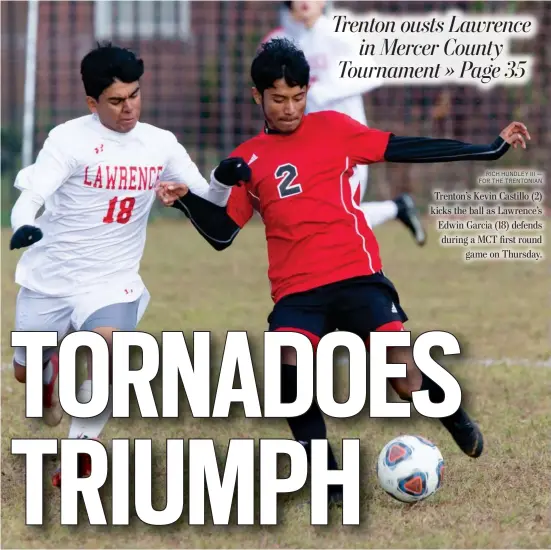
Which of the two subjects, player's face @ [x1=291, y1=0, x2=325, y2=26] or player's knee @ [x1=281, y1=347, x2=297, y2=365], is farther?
player's face @ [x1=291, y1=0, x2=325, y2=26]

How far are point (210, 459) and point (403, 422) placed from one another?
4.93ft

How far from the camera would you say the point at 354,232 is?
465 cm

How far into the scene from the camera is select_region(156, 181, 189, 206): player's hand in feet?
15.3

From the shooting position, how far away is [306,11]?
29.5 feet

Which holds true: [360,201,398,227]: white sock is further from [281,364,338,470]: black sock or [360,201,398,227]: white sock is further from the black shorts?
[281,364,338,470]: black sock

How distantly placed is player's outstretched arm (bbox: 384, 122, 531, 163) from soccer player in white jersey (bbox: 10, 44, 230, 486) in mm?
665

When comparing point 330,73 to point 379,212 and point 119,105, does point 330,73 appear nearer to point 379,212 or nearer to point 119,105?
point 379,212

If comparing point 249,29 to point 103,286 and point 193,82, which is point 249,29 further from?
point 103,286

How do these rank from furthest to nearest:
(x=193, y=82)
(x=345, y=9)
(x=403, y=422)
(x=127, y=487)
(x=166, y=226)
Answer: (x=193, y=82)
(x=345, y=9)
(x=166, y=226)
(x=403, y=422)
(x=127, y=487)

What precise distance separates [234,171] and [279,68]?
0.41 metres

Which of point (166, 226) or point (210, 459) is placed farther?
point (166, 226)

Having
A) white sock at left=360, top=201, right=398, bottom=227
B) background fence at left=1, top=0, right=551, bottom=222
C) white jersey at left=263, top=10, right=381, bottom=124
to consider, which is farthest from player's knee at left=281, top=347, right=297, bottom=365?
background fence at left=1, top=0, right=551, bottom=222

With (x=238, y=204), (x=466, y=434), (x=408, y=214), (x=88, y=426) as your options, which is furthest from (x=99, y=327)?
(x=408, y=214)

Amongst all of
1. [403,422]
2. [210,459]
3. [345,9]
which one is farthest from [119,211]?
[345,9]
